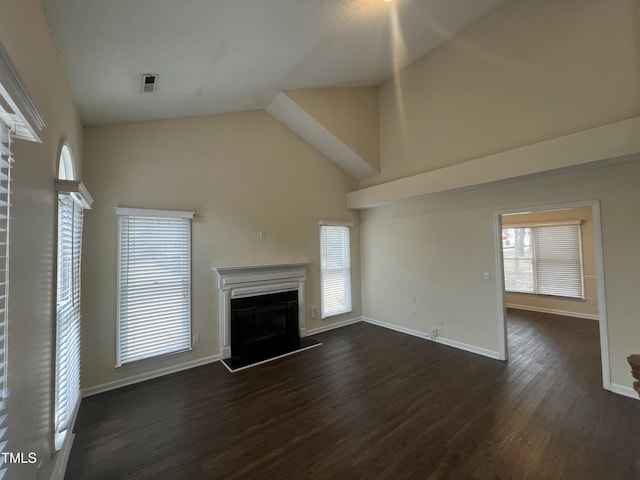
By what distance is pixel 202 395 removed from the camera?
10.1ft

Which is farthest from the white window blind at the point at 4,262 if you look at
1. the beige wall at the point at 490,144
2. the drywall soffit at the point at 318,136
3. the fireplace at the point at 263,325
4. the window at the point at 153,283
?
the beige wall at the point at 490,144

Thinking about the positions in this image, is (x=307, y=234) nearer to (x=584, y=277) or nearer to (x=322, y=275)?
(x=322, y=275)

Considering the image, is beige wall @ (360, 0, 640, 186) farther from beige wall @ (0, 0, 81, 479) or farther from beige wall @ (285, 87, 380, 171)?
beige wall @ (0, 0, 81, 479)

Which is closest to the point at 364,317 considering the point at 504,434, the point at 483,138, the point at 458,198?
the point at 458,198

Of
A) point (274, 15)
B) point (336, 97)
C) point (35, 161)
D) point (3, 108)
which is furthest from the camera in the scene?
point (336, 97)

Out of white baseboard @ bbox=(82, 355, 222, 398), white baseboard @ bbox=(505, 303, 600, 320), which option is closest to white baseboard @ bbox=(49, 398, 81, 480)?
white baseboard @ bbox=(82, 355, 222, 398)

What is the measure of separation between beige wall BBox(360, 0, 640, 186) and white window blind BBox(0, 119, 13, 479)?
187 inches

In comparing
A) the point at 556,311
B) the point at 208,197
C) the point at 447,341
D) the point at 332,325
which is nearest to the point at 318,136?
the point at 208,197

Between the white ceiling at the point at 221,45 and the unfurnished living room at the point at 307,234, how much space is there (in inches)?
1.1

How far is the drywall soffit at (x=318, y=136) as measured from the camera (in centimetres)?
438

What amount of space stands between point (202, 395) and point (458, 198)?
4619 mm

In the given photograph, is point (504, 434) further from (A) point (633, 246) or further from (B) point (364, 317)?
(B) point (364, 317)

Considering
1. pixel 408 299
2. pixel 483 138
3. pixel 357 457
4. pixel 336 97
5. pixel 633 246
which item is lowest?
pixel 357 457

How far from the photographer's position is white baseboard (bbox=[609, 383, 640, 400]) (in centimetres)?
287
